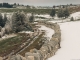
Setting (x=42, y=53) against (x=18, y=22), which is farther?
(x=18, y=22)

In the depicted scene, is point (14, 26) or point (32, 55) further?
point (14, 26)

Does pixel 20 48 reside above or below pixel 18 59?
below

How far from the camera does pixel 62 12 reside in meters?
162

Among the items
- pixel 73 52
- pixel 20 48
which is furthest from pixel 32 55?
pixel 20 48

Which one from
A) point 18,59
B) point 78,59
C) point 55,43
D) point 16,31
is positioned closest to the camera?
point 18,59

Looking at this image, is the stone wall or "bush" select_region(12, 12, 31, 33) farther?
"bush" select_region(12, 12, 31, 33)

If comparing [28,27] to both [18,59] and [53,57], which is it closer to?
[53,57]

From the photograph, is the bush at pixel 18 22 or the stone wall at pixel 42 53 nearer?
the stone wall at pixel 42 53

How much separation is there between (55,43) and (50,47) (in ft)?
12.3

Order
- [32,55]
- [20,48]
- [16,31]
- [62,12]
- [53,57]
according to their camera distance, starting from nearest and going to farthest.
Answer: [32,55] → [53,57] → [20,48] → [16,31] → [62,12]

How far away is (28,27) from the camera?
88500 millimetres

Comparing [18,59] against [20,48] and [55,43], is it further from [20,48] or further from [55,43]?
[20,48]

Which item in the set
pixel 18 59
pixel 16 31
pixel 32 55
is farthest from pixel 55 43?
pixel 16 31

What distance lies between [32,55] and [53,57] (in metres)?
7.66
